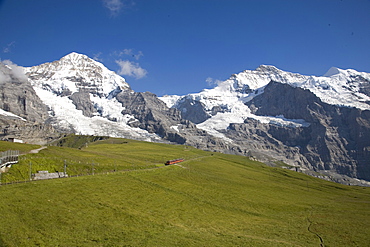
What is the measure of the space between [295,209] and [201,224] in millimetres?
34962

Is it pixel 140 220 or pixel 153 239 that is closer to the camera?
pixel 153 239

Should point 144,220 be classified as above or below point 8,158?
below

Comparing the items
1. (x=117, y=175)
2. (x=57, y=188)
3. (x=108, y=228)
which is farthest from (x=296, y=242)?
(x=117, y=175)

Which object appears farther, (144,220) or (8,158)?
(8,158)

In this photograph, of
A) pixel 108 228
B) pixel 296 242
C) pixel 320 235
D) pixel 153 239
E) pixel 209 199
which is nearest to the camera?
pixel 153 239

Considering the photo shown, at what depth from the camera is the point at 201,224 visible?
154ft

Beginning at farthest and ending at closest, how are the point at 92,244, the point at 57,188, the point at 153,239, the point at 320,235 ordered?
1. the point at 57,188
2. the point at 320,235
3. the point at 153,239
4. the point at 92,244

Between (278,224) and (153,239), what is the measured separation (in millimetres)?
26980

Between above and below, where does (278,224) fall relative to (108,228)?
below

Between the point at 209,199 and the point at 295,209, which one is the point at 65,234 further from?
the point at 295,209

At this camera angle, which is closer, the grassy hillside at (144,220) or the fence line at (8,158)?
the grassy hillside at (144,220)

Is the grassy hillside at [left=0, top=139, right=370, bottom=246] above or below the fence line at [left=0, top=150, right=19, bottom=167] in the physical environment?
below

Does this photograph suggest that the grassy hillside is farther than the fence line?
No

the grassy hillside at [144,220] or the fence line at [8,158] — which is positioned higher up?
the fence line at [8,158]
